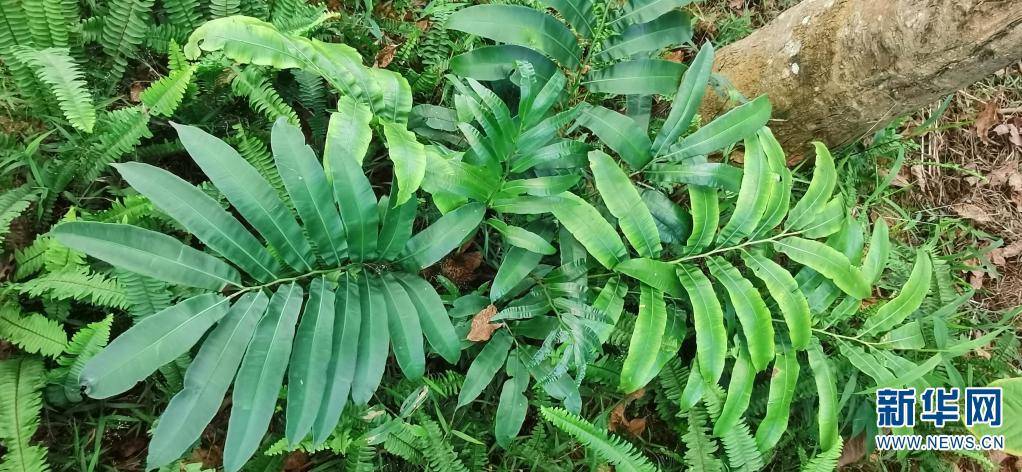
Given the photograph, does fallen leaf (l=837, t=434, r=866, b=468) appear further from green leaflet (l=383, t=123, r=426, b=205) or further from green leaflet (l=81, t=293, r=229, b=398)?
green leaflet (l=81, t=293, r=229, b=398)

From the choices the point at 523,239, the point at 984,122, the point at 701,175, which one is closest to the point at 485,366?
the point at 523,239

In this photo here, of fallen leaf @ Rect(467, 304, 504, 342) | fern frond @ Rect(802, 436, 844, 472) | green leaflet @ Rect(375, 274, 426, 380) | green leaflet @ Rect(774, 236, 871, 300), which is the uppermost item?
green leaflet @ Rect(774, 236, 871, 300)

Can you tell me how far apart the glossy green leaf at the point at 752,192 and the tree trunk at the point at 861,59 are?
12.9 inches

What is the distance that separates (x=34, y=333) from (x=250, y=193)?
29.7 inches

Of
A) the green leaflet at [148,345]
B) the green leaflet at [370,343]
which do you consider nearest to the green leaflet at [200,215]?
the green leaflet at [148,345]

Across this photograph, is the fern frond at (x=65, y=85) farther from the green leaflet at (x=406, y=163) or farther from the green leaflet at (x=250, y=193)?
the green leaflet at (x=406, y=163)

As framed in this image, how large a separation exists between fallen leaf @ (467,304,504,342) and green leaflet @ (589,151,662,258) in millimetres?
476

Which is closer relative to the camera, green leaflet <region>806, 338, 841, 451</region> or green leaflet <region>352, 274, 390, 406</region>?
green leaflet <region>352, 274, 390, 406</region>

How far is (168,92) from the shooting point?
1.70 meters

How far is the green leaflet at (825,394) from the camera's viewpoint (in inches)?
77.9

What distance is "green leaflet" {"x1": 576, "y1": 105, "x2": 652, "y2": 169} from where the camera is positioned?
184 centimetres

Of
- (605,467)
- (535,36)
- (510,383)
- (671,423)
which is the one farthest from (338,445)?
(535,36)

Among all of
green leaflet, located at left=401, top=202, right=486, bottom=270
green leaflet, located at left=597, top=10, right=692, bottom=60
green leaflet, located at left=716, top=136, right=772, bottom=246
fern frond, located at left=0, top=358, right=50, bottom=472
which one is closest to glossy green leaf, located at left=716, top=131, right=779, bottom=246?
green leaflet, located at left=716, top=136, right=772, bottom=246

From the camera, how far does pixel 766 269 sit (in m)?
1.92
